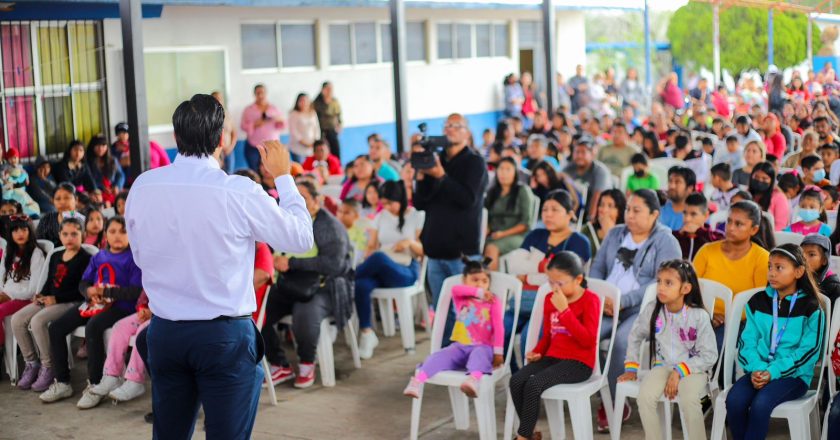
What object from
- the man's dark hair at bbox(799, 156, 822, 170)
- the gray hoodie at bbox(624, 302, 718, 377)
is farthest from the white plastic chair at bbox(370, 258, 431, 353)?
the man's dark hair at bbox(799, 156, 822, 170)

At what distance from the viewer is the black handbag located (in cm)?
669

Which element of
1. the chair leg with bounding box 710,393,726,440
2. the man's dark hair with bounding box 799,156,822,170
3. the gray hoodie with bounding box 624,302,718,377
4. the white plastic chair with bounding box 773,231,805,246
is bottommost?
the chair leg with bounding box 710,393,726,440

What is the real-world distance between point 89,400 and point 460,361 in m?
2.15

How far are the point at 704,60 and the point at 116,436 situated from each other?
2734cm

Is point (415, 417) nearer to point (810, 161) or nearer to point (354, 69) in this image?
point (810, 161)

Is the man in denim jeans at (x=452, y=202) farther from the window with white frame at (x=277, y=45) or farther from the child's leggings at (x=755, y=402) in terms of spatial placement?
the window with white frame at (x=277, y=45)

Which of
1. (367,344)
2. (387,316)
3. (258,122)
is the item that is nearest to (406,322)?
(367,344)

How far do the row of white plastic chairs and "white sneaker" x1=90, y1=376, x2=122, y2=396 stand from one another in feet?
6.06

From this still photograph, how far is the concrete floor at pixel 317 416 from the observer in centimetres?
584

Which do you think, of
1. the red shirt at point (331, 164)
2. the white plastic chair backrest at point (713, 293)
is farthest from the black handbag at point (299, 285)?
the red shirt at point (331, 164)

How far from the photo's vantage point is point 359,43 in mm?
17109

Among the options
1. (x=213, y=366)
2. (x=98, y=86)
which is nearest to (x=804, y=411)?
(x=213, y=366)

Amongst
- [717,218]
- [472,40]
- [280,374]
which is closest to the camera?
[280,374]

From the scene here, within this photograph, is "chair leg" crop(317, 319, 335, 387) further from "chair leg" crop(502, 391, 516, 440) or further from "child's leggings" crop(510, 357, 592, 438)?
"child's leggings" crop(510, 357, 592, 438)
